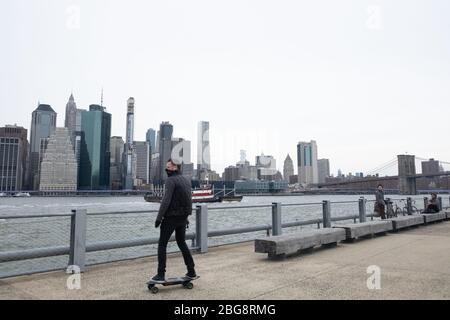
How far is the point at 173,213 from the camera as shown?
17.5 ft

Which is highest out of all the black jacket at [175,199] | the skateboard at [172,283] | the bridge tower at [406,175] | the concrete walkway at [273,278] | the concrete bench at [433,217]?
the bridge tower at [406,175]

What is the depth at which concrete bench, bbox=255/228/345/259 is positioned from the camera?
23.7ft

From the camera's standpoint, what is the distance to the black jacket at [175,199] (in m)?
5.24

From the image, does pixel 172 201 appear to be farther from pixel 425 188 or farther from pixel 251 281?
pixel 425 188

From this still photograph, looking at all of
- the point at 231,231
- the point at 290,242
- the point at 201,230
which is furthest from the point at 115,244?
the point at 290,242

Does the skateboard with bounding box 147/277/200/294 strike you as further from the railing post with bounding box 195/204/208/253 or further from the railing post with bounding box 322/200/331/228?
the railing post with bounding box 322/200/331/228

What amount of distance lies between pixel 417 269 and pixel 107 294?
518 centimetres

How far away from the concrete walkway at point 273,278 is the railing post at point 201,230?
301 mm

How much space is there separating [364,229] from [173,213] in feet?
22.4

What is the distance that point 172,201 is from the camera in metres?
5.32

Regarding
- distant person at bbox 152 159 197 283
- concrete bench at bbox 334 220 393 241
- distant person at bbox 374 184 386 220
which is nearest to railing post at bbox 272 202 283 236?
concrete bench at bbox 334 220 393 241

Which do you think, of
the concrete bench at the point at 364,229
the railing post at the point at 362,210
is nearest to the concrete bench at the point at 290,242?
the concrete bench at the point at 364,229

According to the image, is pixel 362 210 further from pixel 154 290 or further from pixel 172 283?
pixel 154 290

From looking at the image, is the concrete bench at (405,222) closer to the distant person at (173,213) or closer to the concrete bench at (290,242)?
the concrete bench at (290,242)
